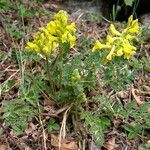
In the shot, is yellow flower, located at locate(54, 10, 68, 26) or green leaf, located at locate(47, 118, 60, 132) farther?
green leaf, located at locate(47, 118, 60, 132)

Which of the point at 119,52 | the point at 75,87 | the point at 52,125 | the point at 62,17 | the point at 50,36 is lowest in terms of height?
the point at 52,125

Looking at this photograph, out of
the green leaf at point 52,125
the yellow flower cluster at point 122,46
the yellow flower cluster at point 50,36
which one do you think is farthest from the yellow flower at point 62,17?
the green leaf at point 52,125

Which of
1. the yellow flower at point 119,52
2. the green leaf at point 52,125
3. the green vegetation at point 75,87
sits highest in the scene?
the yellow flower at point 119,52

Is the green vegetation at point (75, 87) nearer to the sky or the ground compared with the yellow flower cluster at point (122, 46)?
nearer to the ground

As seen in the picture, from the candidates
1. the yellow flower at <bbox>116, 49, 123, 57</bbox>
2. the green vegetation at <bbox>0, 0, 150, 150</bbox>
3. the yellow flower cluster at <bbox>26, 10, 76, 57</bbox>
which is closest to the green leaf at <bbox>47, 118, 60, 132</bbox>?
the green vegetation at <bbox>0, 0, 150, 150</bbox>

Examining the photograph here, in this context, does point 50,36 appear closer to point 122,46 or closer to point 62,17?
point 62,17

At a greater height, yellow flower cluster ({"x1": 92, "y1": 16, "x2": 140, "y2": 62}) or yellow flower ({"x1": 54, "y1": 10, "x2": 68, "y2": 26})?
yellow flower ({"x1": 54, "y1": 10, "x2": 68, "y2": 26})

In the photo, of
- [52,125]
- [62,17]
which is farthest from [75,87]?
[62,17]

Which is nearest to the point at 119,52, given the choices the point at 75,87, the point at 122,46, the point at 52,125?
the point at 122,46

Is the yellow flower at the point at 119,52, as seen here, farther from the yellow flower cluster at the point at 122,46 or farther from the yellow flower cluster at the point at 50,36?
the yellow flower cluster at the point at 50,36

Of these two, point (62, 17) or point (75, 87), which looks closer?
point (62, 17)

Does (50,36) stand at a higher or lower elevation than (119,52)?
higher

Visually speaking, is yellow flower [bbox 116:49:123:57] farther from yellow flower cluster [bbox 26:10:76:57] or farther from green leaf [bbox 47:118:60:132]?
green leaf [bbox 47:118:60:132]
